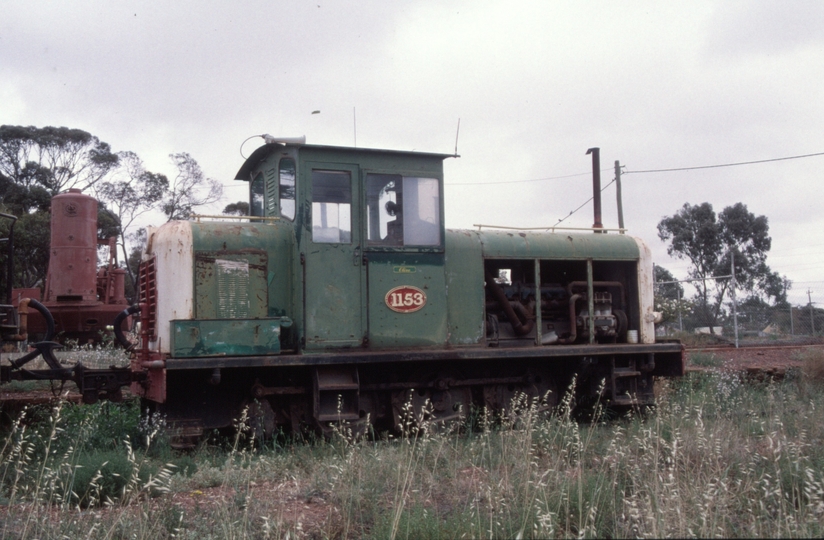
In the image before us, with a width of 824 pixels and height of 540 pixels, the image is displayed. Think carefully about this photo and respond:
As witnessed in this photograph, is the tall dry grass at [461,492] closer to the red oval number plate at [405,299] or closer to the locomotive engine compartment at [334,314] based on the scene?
the locomotive engine compartment at [334,314]

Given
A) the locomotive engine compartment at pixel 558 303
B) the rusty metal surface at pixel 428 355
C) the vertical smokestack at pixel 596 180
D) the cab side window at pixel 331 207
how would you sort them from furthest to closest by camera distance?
the vertical smokestack at pixel 596 180
the locomotive engine compartment at pixel 558 303
the cab side window at pixel 331 207
the rusty metal surface at pixel 428 355

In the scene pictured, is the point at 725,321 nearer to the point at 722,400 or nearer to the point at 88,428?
the point at 722,400

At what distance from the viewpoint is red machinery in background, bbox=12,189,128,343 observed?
15.6 metres

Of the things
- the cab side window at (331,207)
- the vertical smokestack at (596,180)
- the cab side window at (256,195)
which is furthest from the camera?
the vertical smokestack at (596,180)

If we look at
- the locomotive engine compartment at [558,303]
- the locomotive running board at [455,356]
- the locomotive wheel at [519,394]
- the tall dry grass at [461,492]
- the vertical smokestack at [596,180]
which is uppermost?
the vertical smokestack at [596,180]

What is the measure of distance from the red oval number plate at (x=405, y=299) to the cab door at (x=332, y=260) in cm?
34

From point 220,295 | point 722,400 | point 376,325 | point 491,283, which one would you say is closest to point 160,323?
point 220,295

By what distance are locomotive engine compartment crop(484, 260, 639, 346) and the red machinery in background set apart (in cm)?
990

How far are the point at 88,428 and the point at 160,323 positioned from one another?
1.19 metres

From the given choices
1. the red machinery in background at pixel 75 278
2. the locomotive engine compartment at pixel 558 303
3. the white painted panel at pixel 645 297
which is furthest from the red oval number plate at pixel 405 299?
the red machinery in background at pixel 75 278

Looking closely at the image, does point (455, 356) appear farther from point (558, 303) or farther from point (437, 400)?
point (558, 303)

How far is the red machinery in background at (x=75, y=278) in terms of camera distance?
15.6 m

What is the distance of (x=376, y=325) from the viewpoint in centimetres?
784

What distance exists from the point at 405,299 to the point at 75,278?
10496mm
